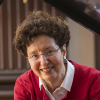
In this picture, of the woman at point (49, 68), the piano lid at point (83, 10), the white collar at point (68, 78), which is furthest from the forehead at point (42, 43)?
the piano lid at point (83, 10)

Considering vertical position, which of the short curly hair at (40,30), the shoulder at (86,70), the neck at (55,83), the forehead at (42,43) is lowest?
the neck at (55,83)

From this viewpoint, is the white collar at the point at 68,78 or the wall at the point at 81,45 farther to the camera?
the wall at the point at 81,45

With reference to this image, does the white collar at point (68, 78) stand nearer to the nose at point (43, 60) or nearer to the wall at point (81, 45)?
the nose at point (43, 60)

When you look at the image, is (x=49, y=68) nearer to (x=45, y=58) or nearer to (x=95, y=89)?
(x=45, y=58)

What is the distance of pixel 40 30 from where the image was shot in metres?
0.91

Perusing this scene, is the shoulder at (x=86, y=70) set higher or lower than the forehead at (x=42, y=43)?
lower

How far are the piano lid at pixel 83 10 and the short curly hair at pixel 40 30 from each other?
1.55ft

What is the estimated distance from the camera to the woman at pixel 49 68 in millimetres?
908

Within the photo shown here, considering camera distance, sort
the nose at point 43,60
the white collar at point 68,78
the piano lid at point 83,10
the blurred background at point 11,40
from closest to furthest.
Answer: the piano lid at point 83,10
the nose at point 43,60
the white collar at point 68,78
the blurred background at point 11,40

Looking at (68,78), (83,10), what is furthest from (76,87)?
(83,10)

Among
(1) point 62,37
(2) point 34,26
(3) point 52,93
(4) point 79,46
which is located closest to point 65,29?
(1) point 62,37

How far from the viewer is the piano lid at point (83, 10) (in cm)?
41

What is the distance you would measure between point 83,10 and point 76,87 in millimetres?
Answer: 668

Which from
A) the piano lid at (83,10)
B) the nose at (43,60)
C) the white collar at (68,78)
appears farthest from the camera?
the white collar at (68,78)
